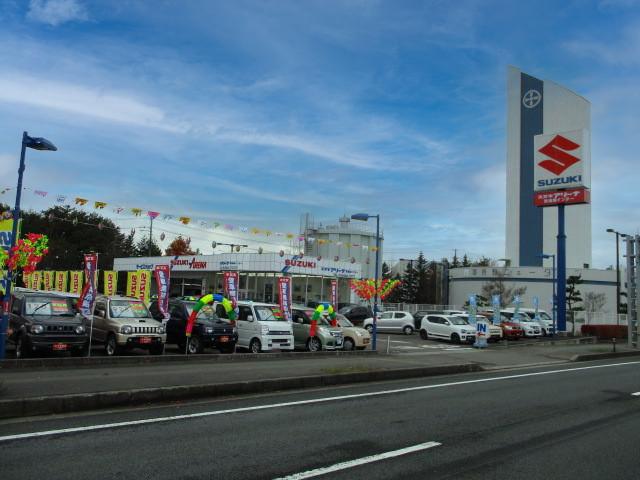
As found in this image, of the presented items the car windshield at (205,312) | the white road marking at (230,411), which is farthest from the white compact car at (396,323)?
the white road marking at (230,411)

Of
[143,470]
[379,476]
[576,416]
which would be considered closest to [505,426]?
[576,416]

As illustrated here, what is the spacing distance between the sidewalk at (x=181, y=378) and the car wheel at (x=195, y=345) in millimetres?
2132

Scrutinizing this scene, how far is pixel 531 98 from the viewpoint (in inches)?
3073

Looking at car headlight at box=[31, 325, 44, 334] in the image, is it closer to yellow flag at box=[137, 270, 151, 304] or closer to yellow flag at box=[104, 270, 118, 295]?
yellow flag at box=[137, 270, 151, 304]

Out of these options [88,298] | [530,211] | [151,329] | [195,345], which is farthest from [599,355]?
[530,211]

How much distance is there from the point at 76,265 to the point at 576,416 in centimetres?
6376

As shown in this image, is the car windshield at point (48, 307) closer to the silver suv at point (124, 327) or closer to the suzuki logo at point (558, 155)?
the silver suv at point (124, 327)

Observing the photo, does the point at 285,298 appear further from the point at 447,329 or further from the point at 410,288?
the point at 410,288

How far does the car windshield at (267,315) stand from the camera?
61.8 ft

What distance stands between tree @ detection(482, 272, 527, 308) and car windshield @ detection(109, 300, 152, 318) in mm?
53202

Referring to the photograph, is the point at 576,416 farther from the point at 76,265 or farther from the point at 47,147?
the point at 76,265

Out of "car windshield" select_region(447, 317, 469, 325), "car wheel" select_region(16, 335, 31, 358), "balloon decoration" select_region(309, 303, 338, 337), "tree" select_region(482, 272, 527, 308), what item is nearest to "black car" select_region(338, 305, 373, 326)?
"car windshield" select_region(447, 317, 469, 325)

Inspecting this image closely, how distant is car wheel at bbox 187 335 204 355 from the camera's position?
1728 cm

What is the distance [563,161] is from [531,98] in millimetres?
42384
